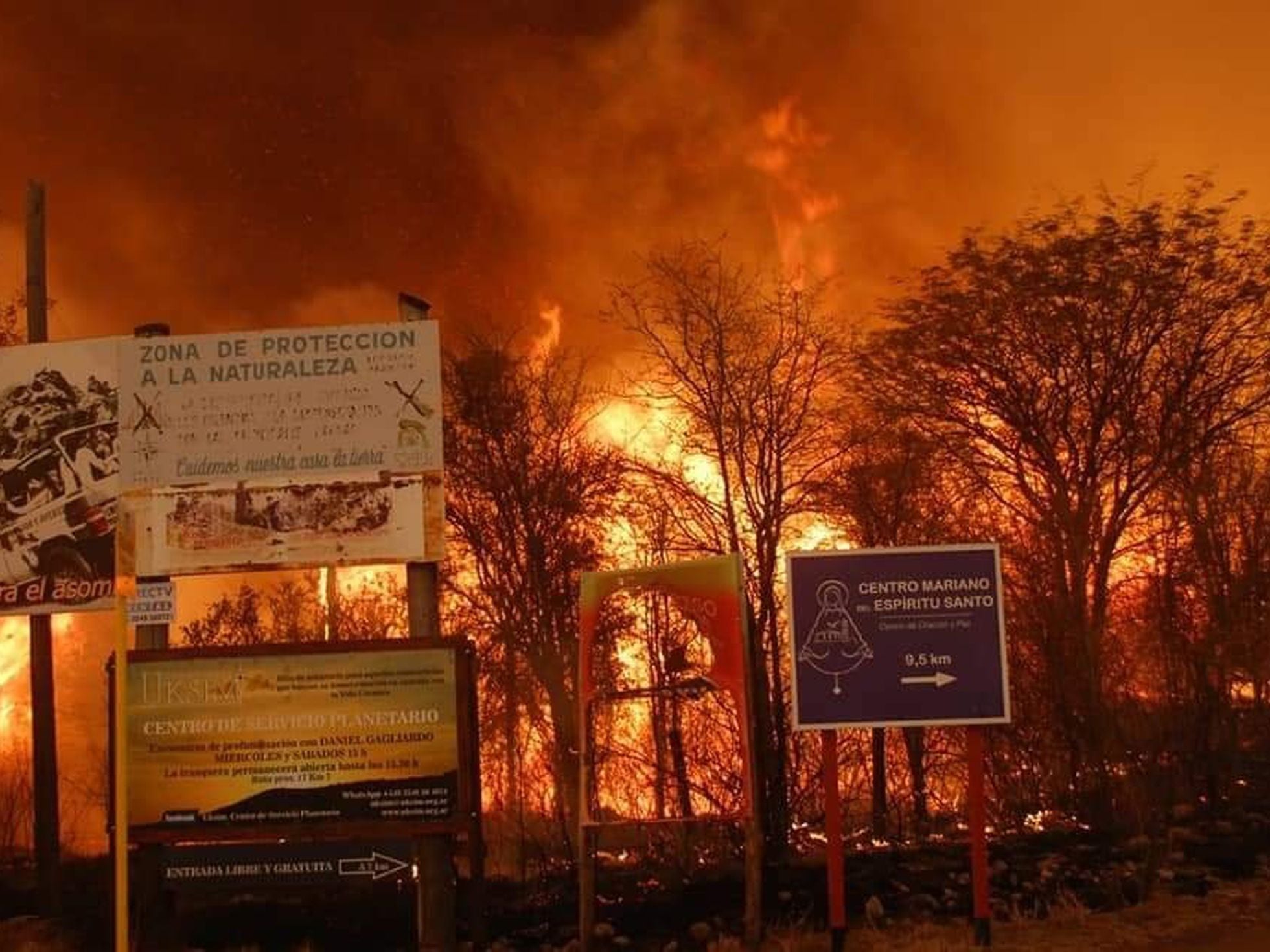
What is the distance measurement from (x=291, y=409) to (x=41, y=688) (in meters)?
6.74

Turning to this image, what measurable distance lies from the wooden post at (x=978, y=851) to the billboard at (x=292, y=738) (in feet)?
14.6

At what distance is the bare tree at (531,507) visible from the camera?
20.8 m

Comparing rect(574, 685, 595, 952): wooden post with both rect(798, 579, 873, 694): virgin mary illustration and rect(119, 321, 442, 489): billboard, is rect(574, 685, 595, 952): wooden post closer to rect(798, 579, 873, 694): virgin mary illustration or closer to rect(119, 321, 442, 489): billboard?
rect(798, 579, 873, 694): virgin mary illustration

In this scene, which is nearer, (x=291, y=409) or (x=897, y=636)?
(x=897, y=636)

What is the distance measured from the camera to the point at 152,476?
12.8 meters

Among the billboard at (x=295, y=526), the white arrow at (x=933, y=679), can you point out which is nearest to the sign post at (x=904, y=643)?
the white arrow at (x=933, y=679)

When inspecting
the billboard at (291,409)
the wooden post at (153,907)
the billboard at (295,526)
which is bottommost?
the wooden post at (153,907)

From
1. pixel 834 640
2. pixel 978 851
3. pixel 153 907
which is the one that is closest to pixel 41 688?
pixel 153 907

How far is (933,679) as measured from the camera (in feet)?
36.4

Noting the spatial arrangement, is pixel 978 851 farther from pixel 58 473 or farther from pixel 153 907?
pixel 58 473

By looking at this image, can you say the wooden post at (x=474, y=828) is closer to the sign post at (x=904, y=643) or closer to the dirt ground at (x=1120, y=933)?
the dirt ground at (x=1120, y=933)

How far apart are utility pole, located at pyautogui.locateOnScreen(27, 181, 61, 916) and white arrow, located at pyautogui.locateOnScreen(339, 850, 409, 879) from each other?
5.38m

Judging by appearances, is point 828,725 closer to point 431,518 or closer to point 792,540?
point 431,518

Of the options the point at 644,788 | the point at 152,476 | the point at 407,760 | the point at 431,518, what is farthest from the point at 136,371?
the point at 644,788
